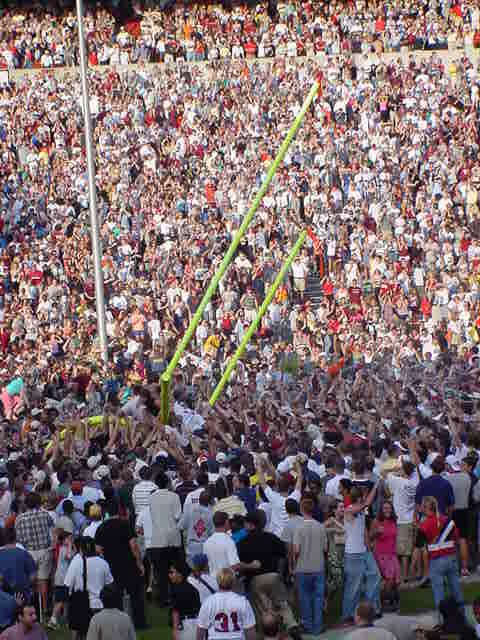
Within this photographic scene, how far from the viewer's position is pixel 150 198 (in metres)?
33.1

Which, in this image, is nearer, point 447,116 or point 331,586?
point 331,586

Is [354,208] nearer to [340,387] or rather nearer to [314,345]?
[314,345]

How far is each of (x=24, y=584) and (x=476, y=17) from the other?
1146 inches

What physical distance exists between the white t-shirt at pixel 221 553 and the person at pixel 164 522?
1.55 metres

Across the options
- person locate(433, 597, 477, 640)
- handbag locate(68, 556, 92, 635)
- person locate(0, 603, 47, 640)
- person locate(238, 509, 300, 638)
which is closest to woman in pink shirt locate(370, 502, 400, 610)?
person locate(238, 509, 300, 638)

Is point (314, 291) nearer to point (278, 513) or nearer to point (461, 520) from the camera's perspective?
point (461, 520)

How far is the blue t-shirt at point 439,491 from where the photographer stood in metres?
14.6

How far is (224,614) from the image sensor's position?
449 inches

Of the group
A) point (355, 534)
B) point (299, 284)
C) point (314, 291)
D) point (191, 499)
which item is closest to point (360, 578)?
point (355, 534)

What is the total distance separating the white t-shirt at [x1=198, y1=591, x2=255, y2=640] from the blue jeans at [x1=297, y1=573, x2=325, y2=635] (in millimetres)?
2528

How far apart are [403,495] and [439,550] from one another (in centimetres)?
127

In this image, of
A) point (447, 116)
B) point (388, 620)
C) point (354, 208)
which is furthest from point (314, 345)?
point (388, 620)

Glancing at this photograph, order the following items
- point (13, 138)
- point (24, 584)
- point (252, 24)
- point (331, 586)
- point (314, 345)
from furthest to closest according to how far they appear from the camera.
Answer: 1. point (252, 24)
2. point (13, 138)
3. point (314, 345)
4. point (331, 586)
5. point (24, 584)

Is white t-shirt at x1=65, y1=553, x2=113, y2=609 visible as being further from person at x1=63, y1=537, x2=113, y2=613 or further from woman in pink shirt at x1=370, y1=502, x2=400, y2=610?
woman in pink shirt at x1=370, y1=502, x2=400, y2=610
